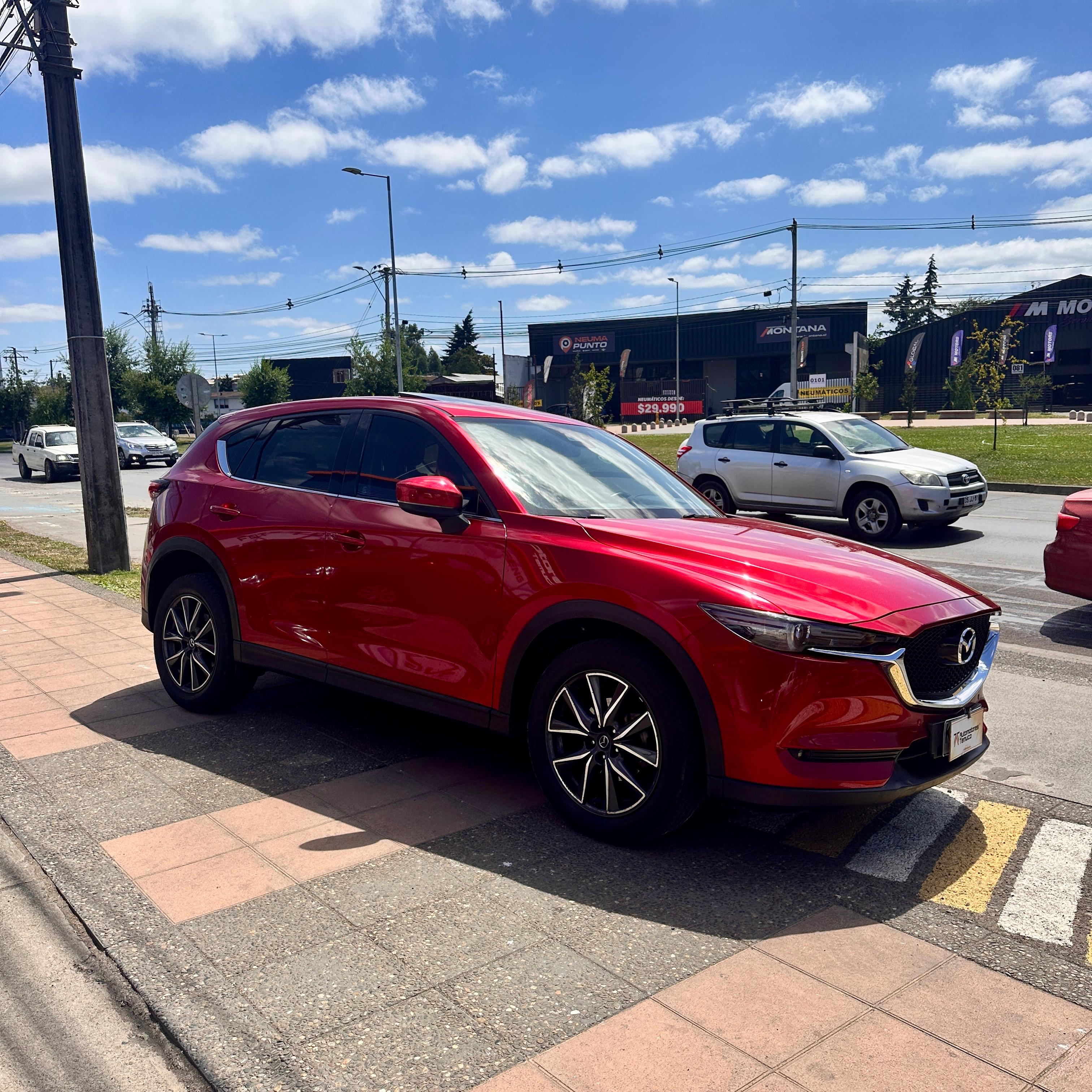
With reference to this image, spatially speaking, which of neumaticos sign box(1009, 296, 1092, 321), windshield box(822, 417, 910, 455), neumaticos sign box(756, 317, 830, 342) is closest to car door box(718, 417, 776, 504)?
windshield box(822, 417, 910, 455)

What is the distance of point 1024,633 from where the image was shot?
7430 mm

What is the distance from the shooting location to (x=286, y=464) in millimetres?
5191

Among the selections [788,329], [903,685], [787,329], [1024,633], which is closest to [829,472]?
[1024,633]

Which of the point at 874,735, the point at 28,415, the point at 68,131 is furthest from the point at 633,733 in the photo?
the point at 28,415

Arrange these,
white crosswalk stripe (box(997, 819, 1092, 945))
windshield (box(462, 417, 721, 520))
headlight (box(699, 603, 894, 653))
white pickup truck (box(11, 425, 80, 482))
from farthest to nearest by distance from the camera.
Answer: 1. white pickup truck (box(11, 425, 80, 482))
2. windshield (box(462, 417, 721, 520))
3. headlight (box(699, 603, 894, 653))
4. white crosswalk stripe (box(997, 819, 1092, 945))

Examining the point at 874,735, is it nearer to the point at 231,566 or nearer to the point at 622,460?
the point at 622,460

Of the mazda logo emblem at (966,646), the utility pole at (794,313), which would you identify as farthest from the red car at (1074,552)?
the utility pole at (794,313)

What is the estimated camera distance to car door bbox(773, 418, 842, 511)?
13.3 metres

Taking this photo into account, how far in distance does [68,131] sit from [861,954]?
10.9 meters

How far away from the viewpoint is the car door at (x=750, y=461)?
549 inches

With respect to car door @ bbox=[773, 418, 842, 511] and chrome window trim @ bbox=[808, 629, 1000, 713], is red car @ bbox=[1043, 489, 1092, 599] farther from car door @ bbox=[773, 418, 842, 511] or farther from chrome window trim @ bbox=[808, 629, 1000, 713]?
car door @ bbox=[773, 418, 842, 511]

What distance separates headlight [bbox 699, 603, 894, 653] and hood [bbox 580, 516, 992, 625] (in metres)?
0.03

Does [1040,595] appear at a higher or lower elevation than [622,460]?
lower

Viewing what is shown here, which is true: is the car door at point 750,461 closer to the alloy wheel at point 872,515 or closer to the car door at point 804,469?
the car door at point 804,469
